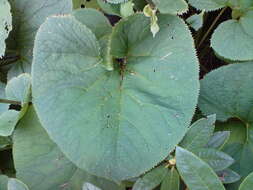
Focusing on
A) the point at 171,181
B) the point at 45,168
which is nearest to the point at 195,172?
the point at 171,181

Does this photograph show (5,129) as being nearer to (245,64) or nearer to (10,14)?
(10,14)

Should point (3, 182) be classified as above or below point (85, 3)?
below

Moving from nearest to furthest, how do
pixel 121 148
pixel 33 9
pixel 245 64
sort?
pixel 121 148 < pixel 245 64 < pixel 33 9

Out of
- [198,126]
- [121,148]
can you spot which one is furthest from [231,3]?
[121,148]

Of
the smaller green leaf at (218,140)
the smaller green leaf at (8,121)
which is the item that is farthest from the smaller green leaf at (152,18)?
the smaller green leaf at (8,121)

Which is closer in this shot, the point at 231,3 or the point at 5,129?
the point at 5,129

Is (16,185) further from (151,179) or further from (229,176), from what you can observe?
(229,176)
